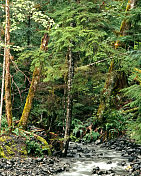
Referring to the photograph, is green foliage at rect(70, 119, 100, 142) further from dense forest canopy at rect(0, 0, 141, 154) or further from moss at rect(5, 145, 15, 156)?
moss at rect(5, 145, 15, 156)

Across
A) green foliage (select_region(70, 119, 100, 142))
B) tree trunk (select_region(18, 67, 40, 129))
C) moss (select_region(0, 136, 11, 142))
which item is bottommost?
green foliage (select_region(70, 119, 100, 142))

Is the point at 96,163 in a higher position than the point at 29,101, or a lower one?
lower

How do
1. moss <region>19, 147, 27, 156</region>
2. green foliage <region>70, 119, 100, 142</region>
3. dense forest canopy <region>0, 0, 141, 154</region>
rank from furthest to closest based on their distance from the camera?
1. green foliage <region>70, 119, 100, 142</region>
2. moss <region>19, 147, 27, 156</region>
3. dense forest canopy <region>0, 0, 141, 154</region>

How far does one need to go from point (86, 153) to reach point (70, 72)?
4005 millimetres

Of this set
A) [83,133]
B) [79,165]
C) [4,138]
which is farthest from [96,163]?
[83,133]

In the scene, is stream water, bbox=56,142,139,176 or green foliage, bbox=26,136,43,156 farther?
green foliage, bbox=26,136,43,156

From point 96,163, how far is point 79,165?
759mm

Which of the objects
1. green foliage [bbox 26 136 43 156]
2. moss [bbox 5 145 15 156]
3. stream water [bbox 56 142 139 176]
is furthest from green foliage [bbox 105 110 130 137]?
moss [bbox 5 145 15 156]

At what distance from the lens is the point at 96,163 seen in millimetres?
8227

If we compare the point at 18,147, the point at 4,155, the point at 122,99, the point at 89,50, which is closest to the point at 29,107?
the point at 18,147

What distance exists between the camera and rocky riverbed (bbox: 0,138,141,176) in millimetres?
6484

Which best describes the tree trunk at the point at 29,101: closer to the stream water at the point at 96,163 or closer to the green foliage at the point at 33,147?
the green foliage at the point at 33,147

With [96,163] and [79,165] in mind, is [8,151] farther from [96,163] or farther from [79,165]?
[96,163]

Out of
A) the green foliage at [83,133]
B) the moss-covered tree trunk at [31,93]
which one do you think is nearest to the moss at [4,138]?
the moss-covered tree trunk at [31,93]
